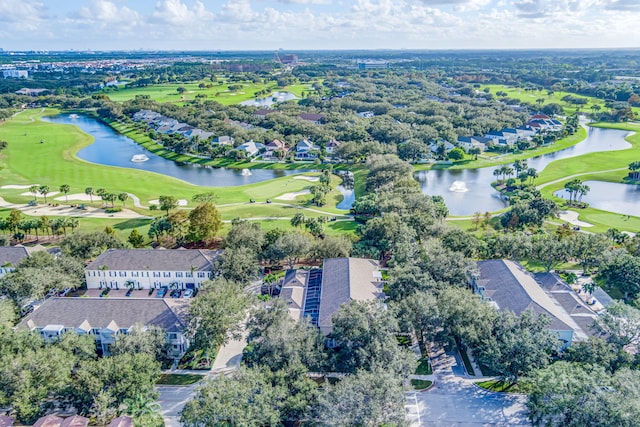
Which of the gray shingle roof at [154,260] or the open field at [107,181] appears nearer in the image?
the gray shingle roof at [154,260]

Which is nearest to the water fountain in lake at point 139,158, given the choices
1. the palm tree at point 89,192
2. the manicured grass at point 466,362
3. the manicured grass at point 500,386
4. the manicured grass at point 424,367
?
the palm tree at point 89,192

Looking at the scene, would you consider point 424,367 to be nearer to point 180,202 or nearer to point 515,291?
point 515,291

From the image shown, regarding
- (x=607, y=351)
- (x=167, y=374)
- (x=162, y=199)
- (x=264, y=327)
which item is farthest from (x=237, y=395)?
(x=162, y=199)

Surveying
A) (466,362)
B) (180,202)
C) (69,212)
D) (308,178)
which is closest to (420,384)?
(466,362)

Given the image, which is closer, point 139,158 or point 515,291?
point 515,291

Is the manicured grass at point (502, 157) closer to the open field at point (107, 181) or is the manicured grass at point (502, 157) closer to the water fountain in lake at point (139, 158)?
the open field at point (107, 181)

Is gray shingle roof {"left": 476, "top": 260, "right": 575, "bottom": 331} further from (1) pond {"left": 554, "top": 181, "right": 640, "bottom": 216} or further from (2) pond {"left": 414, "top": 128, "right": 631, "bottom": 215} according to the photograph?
(1) pond {"left": 554, "top": 181, "right": 640, "bottom": 216}
